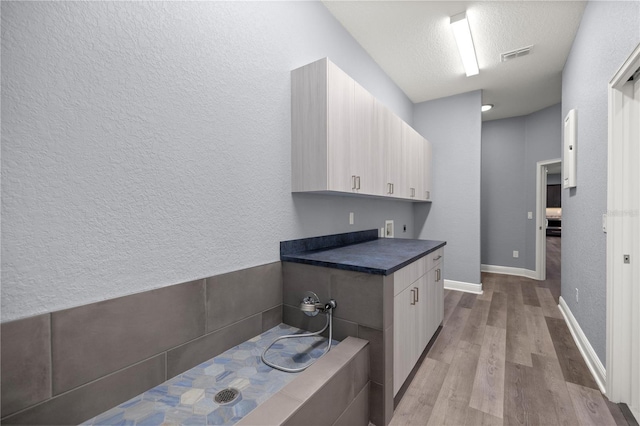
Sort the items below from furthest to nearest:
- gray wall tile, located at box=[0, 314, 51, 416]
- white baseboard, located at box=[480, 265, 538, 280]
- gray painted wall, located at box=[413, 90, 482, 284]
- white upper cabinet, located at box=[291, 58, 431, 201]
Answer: white baseboard, located at box=[480, 265, 538, 280]
gray painted wall, located at box=[413, 90, 482, 284]
white upper cabinet, located at box=[291, 58, 431, 201]
gray wall tile, located at box=[0, 314, 51, 416]

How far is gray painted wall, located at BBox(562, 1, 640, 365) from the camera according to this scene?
161 centimetres

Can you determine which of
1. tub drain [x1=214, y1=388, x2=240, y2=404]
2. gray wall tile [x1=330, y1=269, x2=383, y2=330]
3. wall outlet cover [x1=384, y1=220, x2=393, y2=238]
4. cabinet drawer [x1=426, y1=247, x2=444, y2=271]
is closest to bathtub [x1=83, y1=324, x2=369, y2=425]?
tub drain [x1=214, y1=388, x2=240, y2=404]

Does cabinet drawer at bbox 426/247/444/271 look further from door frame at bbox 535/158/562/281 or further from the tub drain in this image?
door frame at bbox 535/158/562/281

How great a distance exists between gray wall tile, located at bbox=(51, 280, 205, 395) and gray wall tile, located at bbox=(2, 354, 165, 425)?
3 cm

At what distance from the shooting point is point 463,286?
153 inches

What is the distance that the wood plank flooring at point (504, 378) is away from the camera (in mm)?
1514

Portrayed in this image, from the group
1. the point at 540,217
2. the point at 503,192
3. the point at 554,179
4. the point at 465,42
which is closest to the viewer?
the point at 465,42

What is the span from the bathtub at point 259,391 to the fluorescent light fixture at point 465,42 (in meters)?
2.71

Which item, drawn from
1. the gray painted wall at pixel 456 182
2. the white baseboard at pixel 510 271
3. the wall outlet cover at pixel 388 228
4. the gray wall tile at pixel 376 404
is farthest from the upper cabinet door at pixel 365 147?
the white baseboard at pixel 510 271

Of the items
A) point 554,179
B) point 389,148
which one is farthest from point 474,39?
point 554,179

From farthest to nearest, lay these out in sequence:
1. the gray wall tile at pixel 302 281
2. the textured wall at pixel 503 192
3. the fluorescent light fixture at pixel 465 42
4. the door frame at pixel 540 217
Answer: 1. the textured wall at pixel 503 192
2. the door frame at pixel 540 217
3. the fluorescent light fixture at pixel 465 42
4. the gray wall tile at pixel 302 281

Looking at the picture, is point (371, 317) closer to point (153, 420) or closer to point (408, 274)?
point (408, 274)

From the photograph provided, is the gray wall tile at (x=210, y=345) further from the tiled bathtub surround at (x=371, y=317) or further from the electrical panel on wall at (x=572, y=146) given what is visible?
the electrical panel on wall at (x=572, y=146)

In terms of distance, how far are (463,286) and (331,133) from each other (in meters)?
3.35
